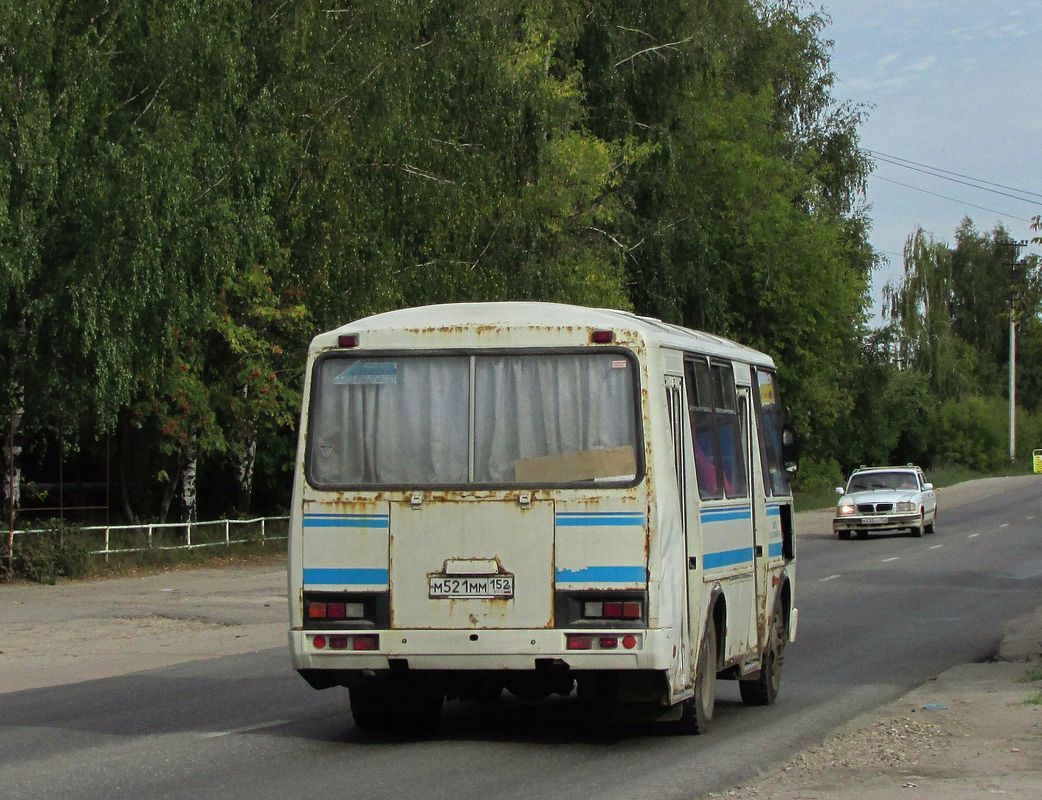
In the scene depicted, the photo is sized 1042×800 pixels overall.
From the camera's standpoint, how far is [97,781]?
10000 millimetres

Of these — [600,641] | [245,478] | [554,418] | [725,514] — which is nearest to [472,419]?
[554,418]

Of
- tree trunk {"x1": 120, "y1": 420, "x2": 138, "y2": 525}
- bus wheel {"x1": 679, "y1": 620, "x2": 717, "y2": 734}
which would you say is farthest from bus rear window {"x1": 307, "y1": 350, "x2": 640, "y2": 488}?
tree trunk {"x1": 120, "y1": 420, "x2": 138, "y2": 525}

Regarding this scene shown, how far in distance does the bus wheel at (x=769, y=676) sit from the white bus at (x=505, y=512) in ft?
6.79

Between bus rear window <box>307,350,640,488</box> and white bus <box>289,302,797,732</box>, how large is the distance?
0.5 inches

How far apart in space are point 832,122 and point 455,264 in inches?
1456

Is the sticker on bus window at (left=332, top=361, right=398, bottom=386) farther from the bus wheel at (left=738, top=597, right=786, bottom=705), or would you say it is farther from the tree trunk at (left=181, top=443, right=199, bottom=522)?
the tree trunk at (left=181, top=443, right=199, bottom=522)

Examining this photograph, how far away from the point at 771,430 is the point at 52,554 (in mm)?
17267

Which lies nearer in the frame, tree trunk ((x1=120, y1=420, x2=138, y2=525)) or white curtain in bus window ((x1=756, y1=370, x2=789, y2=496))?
white curtain in bus window ((x1=756, y1=370, x2=789, y2=496))

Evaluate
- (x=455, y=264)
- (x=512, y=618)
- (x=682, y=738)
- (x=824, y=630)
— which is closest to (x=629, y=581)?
(x=512, y=618)

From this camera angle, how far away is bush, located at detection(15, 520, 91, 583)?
2856 cm

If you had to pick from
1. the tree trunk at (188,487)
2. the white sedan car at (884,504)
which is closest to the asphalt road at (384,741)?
the tree trunk at (188,487)

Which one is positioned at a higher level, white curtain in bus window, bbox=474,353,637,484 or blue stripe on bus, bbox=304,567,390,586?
white curtain in bus window, bbox=474,353,637,484

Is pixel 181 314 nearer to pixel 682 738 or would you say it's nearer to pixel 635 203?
pixel 682 738

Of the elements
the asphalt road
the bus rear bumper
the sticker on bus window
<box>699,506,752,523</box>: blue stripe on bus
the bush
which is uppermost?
the sticker on bus window
